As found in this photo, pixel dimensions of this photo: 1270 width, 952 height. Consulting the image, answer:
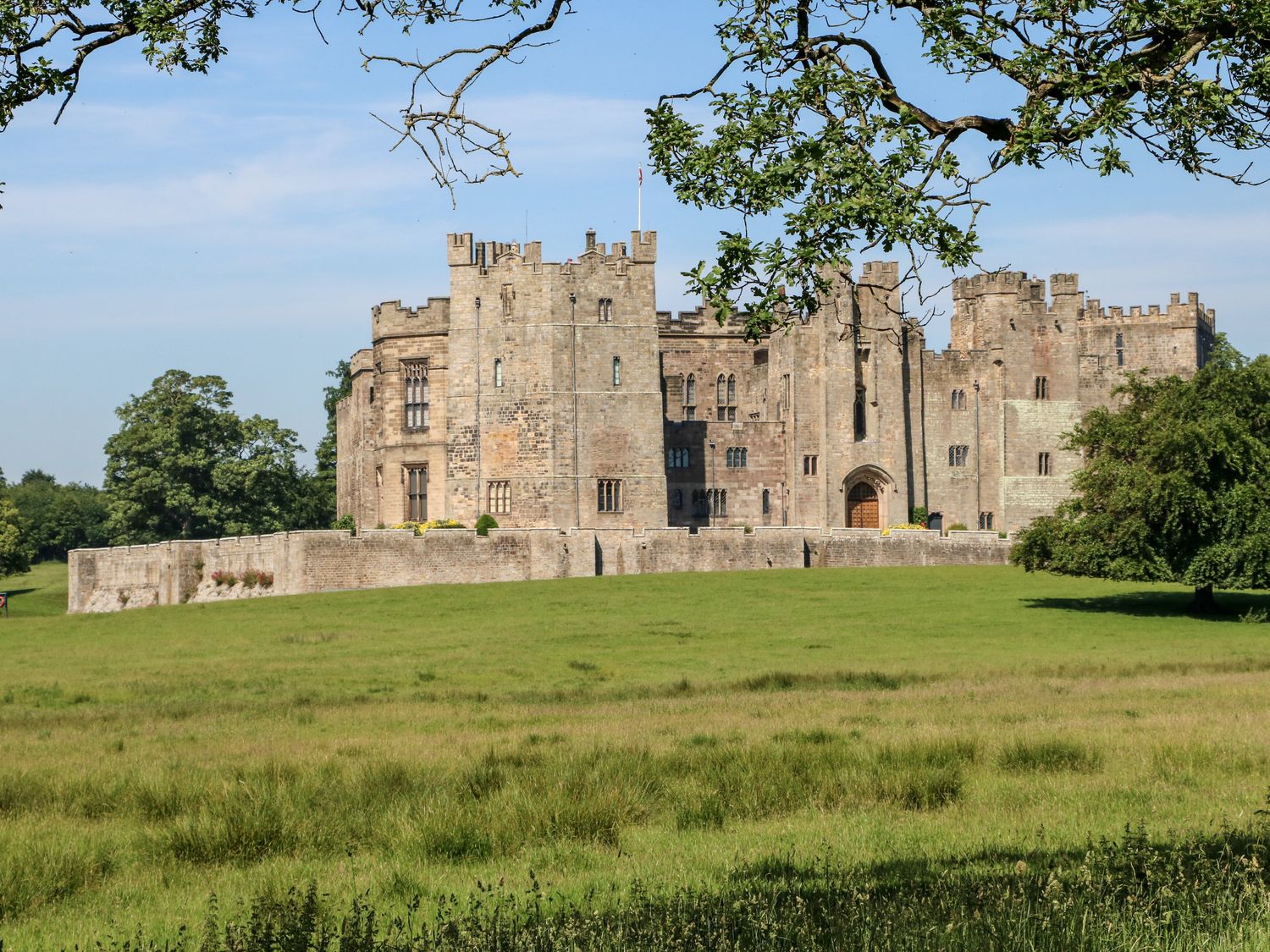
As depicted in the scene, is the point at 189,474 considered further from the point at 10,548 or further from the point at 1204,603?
the point at 1204,603

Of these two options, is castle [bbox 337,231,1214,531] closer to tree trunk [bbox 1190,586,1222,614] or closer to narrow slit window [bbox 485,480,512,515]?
narrow slit window [bbox 485,480,512,515]

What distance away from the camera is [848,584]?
168 feet

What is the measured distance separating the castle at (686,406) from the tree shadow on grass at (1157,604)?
14.6 metres

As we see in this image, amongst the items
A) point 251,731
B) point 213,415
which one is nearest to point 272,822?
point 251,731

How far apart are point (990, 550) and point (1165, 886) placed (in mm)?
52500

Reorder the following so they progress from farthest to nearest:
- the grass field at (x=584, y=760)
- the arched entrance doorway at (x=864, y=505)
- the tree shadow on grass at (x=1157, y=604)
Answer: the arched entrance doorway at (x=864, y=505) < the tree shadow on grass at (x=1157, y=604) < the grass field at (x=584, y=760)

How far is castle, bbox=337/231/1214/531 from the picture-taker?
203 feet

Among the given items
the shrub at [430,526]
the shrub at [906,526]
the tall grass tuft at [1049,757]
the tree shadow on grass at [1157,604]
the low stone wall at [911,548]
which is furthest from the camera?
the shrub at [906,526]

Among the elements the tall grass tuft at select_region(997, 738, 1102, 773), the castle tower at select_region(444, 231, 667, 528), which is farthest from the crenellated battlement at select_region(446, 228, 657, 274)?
the tall grass tuft at select_region(997, 738, 1102, 773)

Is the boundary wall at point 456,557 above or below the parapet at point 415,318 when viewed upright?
below

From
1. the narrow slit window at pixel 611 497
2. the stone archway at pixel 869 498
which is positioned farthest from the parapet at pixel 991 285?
the narrow slit window at pixel 611 497

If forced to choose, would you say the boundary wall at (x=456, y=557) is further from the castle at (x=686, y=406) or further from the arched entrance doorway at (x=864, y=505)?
the arched entrance doorway at (x=864, y=505)

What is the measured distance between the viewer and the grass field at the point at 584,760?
10961mm

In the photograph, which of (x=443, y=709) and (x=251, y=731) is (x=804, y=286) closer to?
(x=251, y=731)
